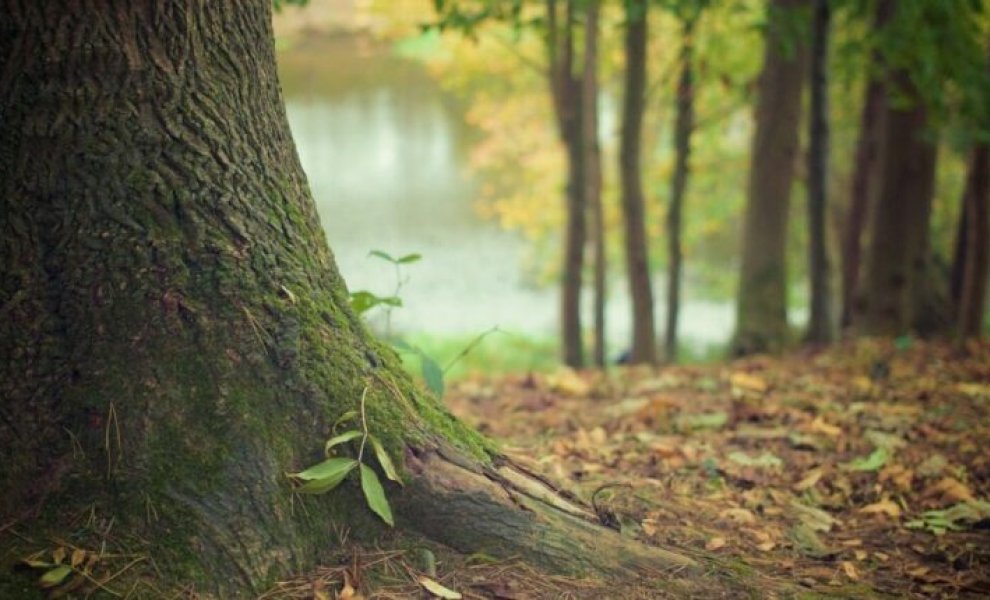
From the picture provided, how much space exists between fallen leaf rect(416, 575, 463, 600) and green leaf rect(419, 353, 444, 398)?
34.7 inches

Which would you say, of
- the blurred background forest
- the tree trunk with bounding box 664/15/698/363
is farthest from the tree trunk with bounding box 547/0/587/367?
the tree trunk with bounding box 664/15/698/363

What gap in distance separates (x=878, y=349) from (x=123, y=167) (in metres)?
6.52

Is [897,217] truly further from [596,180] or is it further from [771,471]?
[771,471]

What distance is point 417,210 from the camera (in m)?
25.8

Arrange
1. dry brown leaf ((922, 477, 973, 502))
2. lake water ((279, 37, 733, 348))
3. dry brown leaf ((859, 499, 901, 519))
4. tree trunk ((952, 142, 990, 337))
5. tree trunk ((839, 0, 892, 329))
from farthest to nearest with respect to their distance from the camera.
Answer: lake water ((279, 37, 733, 348)), tree trunk ((839, 0, 892, 329)), tree trunk ((952, 142, 990, 337)), dry brown leaf ((922, 477, 973, 502)), dry brown leaf ((859, 499, 901, 519))

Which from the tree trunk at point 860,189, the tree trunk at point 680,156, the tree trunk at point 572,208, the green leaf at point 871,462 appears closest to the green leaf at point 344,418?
the green leaf at point 871,462

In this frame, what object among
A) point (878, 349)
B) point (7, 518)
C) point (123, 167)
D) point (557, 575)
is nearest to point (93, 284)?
point (123, 167)

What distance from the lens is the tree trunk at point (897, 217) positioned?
32.1ft

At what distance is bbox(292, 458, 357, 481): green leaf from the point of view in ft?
8.86

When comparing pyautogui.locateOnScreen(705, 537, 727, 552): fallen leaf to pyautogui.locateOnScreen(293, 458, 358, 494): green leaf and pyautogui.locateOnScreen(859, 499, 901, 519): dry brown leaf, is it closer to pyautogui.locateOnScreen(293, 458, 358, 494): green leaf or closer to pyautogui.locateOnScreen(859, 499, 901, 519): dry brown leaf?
pyautogui.locateOnScreen(859, 499, 901, 519): dry brown leaf

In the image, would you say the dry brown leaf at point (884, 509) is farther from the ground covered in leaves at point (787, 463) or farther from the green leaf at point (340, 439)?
the green leaf at point (340, 439)

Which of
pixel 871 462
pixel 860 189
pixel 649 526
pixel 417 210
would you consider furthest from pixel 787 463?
pixel 417 210

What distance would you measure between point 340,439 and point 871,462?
100 inches

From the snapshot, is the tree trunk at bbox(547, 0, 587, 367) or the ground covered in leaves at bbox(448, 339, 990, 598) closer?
the ground covered in leaves at bbox(448, 339, 990, 598)
